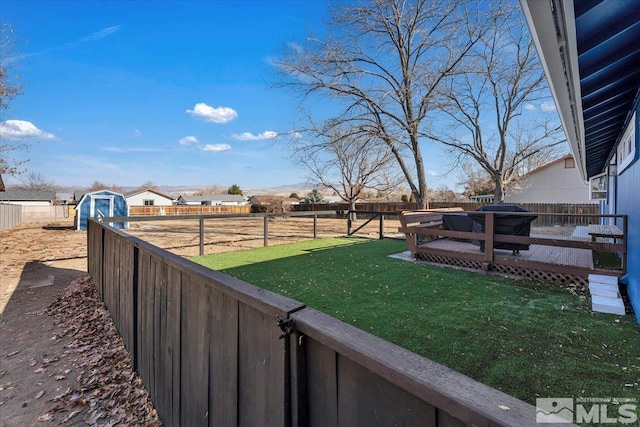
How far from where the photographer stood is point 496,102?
1555 centimetres

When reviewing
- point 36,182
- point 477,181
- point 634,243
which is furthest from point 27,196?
point 634,243

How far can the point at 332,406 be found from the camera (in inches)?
38.3

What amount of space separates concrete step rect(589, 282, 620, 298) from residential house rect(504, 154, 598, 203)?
20.0 meters

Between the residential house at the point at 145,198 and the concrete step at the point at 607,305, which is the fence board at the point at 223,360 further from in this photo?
the residential house at the point at 145,198

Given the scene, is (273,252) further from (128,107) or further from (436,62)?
(128,107)

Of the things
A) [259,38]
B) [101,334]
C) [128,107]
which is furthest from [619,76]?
[128,107]

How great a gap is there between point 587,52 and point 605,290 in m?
3.34

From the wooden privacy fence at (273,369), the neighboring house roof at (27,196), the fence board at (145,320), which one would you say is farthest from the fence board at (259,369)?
the neighboring house roof at (27,196)

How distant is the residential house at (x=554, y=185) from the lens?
20.7 meters

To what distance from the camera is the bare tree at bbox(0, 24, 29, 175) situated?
10117 mm

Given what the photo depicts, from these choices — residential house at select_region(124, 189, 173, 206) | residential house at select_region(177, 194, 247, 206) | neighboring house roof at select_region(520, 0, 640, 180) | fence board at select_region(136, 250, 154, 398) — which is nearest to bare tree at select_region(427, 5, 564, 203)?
neighboring house roof at select_region(520, 0, 640, 180)

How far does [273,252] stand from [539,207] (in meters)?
19.9

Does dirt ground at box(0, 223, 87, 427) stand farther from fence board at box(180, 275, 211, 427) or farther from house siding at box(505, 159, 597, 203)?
house siding at box(505, 159, 597, 203)

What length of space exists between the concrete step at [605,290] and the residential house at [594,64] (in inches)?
6.5
